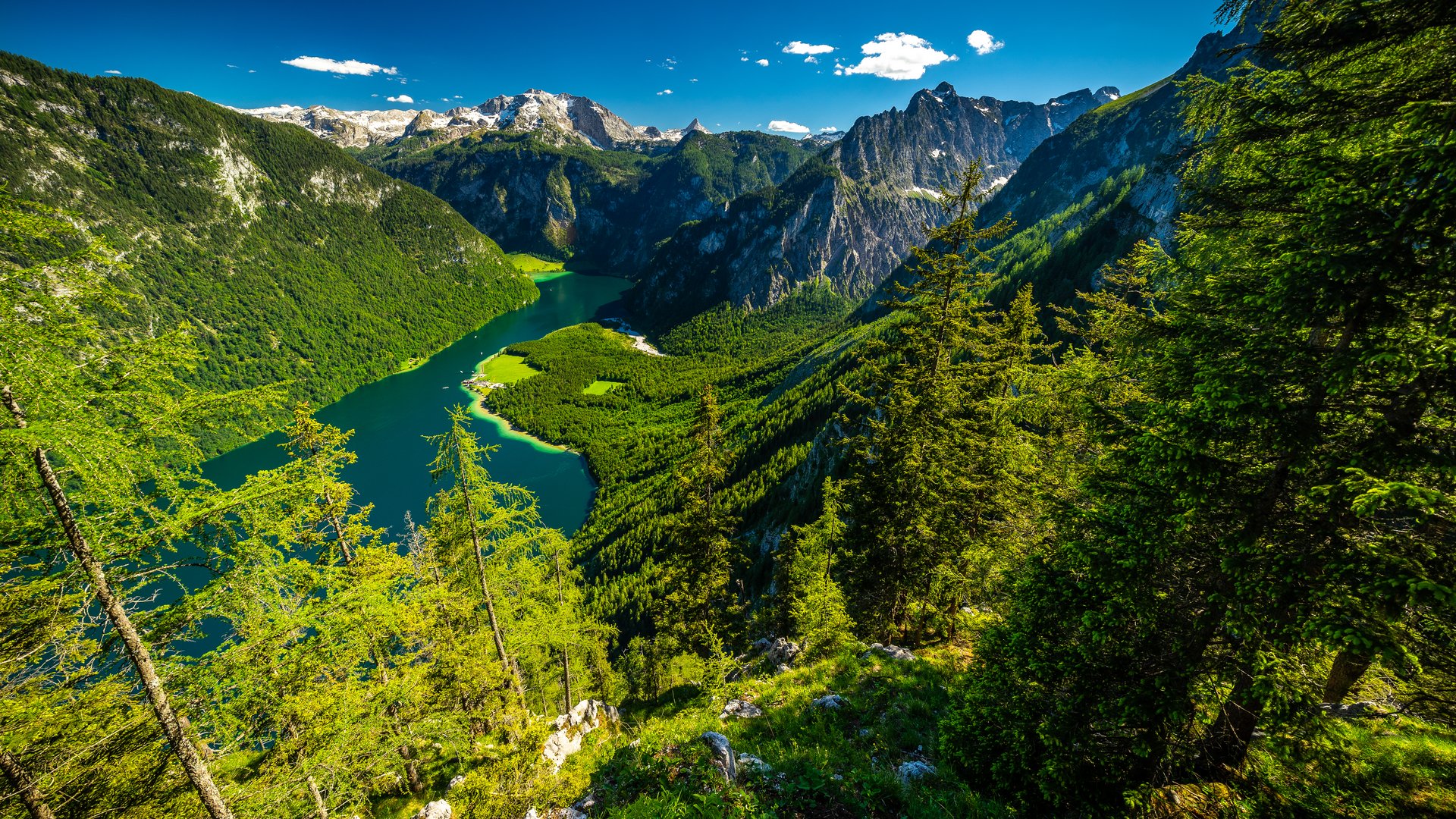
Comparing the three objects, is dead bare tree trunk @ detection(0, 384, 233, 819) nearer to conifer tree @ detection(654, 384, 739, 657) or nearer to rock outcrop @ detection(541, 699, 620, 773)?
rock outcrop @ detection(541, 699, 620, 773)

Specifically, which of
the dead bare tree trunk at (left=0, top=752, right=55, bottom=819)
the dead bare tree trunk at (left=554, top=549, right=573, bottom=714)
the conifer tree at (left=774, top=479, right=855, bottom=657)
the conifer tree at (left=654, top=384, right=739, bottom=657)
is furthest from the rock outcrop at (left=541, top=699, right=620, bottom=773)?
the dead bare tree trunk at (left=0, top=752, right=55, bottom=819)

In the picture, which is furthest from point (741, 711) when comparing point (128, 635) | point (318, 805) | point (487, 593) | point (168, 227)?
point (168, 227)

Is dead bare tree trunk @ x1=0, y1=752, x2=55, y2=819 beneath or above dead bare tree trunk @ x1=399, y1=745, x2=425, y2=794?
above

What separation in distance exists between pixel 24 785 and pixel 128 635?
3092mm

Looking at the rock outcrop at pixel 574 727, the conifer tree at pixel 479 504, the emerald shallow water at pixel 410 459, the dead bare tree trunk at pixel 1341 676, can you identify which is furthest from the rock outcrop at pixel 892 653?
the emerald shallow water at pixel 410 459

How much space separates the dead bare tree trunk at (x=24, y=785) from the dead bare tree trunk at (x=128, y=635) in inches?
69.6

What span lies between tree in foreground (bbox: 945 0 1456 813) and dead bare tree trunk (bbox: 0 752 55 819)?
16148mm

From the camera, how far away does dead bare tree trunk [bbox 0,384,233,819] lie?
23.4 feet

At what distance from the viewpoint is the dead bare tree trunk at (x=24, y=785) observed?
7.70 meters

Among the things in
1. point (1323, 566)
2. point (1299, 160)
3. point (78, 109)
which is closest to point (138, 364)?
point (1323, 566)

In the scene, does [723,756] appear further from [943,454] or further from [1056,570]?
[943,454]

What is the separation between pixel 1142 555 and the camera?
8.50 meters

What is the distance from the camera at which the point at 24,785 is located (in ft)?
25.7

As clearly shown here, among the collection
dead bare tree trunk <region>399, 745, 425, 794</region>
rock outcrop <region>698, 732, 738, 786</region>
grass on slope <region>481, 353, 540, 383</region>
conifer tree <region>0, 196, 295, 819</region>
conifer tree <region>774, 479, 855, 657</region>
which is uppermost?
conifer tree <region>0, 196, 295, 819</region>
